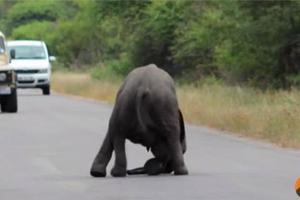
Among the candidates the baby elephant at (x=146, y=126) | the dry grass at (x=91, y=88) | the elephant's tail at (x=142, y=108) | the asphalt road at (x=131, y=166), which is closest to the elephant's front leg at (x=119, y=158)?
the baby elephant at (x=146, y=126)

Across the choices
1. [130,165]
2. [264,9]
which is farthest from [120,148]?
[264,9]

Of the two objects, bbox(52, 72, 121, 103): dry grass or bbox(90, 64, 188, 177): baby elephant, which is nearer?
bbox(90, 64, 188, 177): baby elephant

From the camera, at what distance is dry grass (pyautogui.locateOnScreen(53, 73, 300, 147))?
65.9 ft

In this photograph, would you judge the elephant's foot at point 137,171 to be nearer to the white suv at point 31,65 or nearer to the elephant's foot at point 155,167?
the elephant's foot at point 155,167

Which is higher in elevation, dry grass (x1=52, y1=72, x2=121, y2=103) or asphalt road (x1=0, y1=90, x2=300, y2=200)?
asphalt road (x1=0, y1=90, x2=300, y2=200)

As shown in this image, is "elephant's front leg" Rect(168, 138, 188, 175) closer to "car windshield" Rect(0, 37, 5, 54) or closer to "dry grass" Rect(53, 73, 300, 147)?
"dry grass" Rect(53, 73, 300, 147)

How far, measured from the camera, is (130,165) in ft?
51.0

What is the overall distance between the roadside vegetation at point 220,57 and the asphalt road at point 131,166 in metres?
0.99

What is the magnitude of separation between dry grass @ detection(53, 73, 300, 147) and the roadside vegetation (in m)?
0.02

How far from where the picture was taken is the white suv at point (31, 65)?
138ft

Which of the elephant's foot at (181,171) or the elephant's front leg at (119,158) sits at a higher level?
the elephant's front leg at (119,158)

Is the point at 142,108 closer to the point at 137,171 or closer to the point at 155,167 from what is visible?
the point at 155,167

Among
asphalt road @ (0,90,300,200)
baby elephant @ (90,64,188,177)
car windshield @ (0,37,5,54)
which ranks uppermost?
baby elephant @ (90,64,188,177)

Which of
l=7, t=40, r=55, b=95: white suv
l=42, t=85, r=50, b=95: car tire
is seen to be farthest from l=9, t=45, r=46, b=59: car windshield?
l=42, t=85, r=50, b=95: car tire
